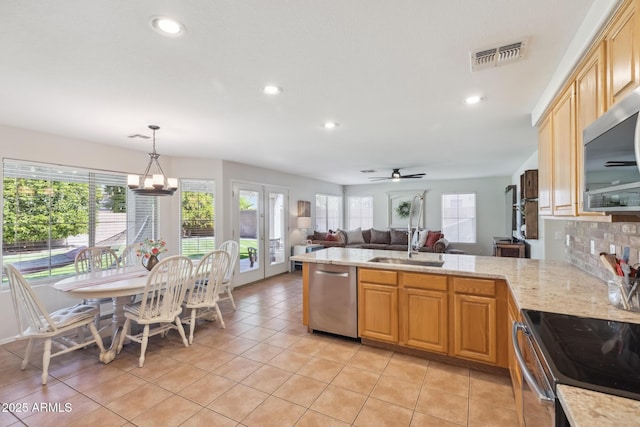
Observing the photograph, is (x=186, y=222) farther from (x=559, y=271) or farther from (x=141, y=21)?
(x=559, y=271)

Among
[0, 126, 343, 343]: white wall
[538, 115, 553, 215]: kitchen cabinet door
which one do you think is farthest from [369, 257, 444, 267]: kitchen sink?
[0, 126, 343, 343]: white wall

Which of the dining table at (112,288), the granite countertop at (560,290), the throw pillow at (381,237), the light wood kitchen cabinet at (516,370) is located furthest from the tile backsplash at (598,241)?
the throw pillow at (381,237)

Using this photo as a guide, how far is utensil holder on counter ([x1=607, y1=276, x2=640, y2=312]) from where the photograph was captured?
1466 millimetres

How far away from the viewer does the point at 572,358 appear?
3.43 ft

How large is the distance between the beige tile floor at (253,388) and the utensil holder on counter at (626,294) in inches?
40.7

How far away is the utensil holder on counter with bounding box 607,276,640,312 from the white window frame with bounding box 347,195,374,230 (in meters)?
8.09

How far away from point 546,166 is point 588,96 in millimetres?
934

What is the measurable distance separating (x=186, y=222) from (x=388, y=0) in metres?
4.68

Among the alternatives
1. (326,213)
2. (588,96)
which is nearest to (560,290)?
(588,96)

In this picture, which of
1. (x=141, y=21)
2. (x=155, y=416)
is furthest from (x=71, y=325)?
(x=141, y=21)

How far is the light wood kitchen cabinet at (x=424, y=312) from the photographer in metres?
2.65

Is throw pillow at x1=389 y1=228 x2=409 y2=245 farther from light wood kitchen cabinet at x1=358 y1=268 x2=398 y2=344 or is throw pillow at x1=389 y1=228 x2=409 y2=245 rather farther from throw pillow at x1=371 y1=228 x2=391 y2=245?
light wood kitchen cabinet at x1=358 y1=268 x2=398 y2=344

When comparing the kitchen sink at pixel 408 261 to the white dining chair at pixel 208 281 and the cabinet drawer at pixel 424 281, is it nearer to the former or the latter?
the cabinet drawer at pixel 424 281

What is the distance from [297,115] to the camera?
9.80ft
